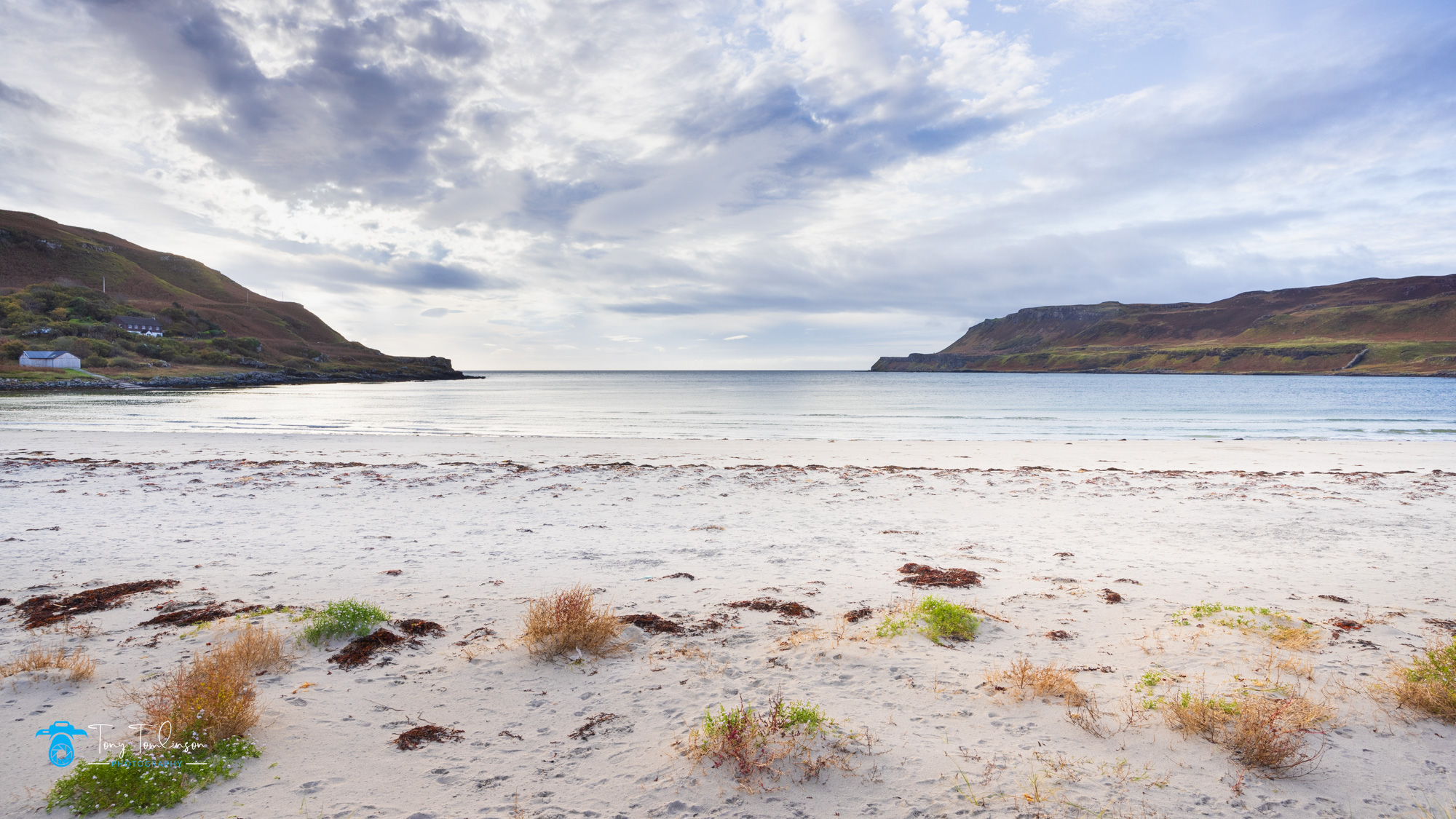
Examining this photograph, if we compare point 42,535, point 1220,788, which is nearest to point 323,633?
point 1220,788

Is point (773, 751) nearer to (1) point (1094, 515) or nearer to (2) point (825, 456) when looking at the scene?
(1) point (1094, 515)

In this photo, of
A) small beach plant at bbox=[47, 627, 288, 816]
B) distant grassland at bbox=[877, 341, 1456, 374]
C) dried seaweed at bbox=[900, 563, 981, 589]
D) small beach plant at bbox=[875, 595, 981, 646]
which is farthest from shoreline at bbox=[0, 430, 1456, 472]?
distant grassland at bbox=[877, 341, 1456, 374]

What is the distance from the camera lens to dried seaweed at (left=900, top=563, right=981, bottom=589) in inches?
327

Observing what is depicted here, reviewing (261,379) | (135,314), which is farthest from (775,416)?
(135,314)

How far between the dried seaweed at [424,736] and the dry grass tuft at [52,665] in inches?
123

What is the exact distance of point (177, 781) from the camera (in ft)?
12.5

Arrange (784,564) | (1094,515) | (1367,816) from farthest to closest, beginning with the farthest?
(1094,515) < (784,564) < (1367,816)

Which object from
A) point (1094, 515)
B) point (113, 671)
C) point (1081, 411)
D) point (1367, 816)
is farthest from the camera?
point (1081, 411)

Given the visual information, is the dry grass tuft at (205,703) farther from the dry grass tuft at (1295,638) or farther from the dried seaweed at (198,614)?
the dry grass tuft at (1295,638)

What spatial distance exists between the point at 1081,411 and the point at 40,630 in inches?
2334

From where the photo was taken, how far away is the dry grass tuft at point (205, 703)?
13.8ft

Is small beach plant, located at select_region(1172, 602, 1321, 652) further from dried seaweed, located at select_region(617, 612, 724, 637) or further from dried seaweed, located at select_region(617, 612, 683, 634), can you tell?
dried seaweed, located at select_region(617, 612, 683, 634)

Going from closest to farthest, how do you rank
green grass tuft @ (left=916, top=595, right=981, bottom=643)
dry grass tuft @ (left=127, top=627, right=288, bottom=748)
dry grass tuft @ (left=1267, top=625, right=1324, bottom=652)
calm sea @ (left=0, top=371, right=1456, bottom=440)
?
dry grass tuft @ (left=127, top=627, right=288, bottom=748)
dry grass tuft @ (left=1267, top=625, right=1324, bottom=652)
green grass tuft @ (left=916, top=595, right=981, bottom=643)
calm sea @ (left=0, top=371, right=1456, bottom=440)

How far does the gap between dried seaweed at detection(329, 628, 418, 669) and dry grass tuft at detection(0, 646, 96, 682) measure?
184cm
